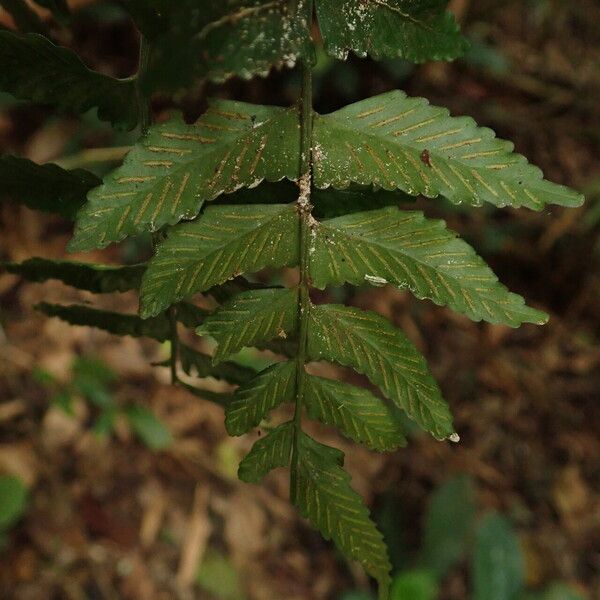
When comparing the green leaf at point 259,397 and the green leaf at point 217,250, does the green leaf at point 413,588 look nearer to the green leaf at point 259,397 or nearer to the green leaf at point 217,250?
the green leaf at point 259,397

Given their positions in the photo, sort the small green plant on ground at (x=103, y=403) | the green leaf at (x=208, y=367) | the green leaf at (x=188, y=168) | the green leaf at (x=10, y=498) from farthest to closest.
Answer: the small green plant on ground at (x=103, y=403), the green leaf at (x=10, y=498), the green leaf at (x=208, y=367), the green leaf at (x=188, y=168)

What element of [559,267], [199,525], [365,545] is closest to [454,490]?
[199,525]

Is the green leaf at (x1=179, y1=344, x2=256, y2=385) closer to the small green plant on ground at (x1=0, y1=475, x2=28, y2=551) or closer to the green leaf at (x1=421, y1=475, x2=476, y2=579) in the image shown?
the small green plant on ground at (x1=0, y1=475, x2=28, y2=551)

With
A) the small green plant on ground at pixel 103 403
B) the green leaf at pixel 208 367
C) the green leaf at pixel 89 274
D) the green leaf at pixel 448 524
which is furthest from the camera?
the green leaf at pixel 448 524

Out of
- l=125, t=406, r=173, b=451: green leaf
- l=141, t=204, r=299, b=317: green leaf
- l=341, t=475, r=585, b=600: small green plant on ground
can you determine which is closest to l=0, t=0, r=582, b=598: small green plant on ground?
l=141, t=204, r=299, b=317: green leaf

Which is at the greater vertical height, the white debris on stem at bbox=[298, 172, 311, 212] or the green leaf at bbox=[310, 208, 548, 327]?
the white debris on stem at bbox=[298, 172, 311, 212]

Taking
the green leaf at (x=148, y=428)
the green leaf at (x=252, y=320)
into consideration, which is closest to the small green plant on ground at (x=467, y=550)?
the green leaf at (x=148, y=428)

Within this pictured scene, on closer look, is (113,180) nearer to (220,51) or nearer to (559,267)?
(220,51)

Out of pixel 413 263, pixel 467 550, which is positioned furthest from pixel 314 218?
pixel 467 550
